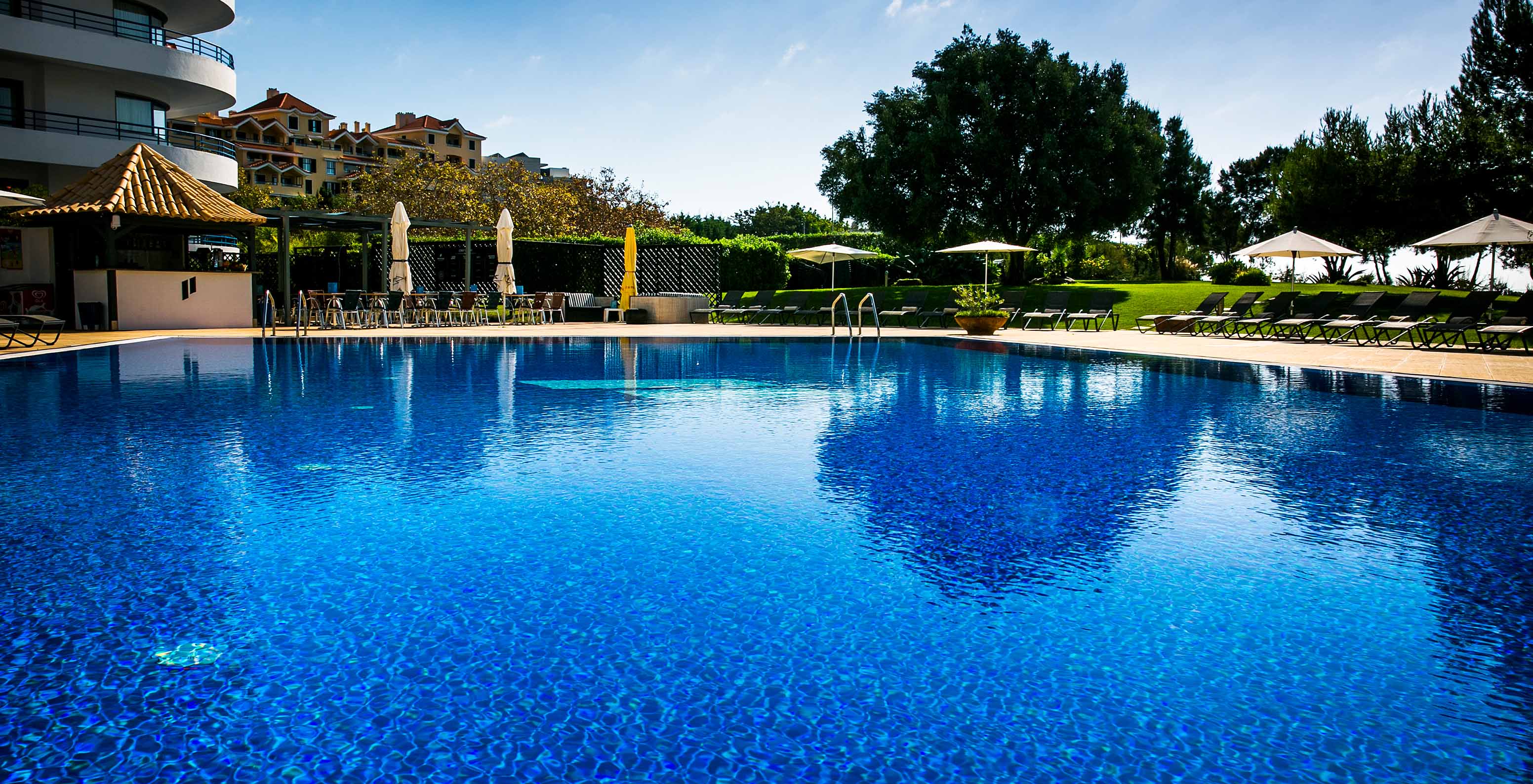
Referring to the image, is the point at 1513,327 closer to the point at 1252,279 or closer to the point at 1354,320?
the point at 1354,320

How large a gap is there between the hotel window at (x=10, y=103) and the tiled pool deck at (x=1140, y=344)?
10467 mm

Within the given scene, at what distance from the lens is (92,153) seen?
27.9m

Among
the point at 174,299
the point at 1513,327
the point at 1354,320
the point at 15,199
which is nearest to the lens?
the point at 1513,327

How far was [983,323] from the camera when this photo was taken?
22.0 meters

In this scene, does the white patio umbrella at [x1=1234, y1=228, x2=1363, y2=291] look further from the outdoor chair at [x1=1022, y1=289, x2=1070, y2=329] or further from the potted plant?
the potted plant

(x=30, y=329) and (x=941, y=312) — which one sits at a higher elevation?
(x=941, y=312)

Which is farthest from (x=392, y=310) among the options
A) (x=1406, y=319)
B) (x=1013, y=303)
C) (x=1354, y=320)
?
(x=1406, y=319)

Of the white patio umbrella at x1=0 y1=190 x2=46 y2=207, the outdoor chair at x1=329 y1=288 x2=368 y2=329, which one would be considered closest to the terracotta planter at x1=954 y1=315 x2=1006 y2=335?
the outdoor chair at x1=329 y1=288 x2=368 y2=329

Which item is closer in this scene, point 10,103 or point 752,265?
point 10,103

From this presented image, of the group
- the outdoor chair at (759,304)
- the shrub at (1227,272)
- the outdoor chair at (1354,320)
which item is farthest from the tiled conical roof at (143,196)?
the shrub at (1227,272)

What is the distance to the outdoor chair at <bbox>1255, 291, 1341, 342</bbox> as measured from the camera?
19.1 metres

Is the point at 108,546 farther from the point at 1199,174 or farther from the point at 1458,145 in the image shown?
the point at 1199,174

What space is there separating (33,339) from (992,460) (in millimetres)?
17755

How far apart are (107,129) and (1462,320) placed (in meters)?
32.9
